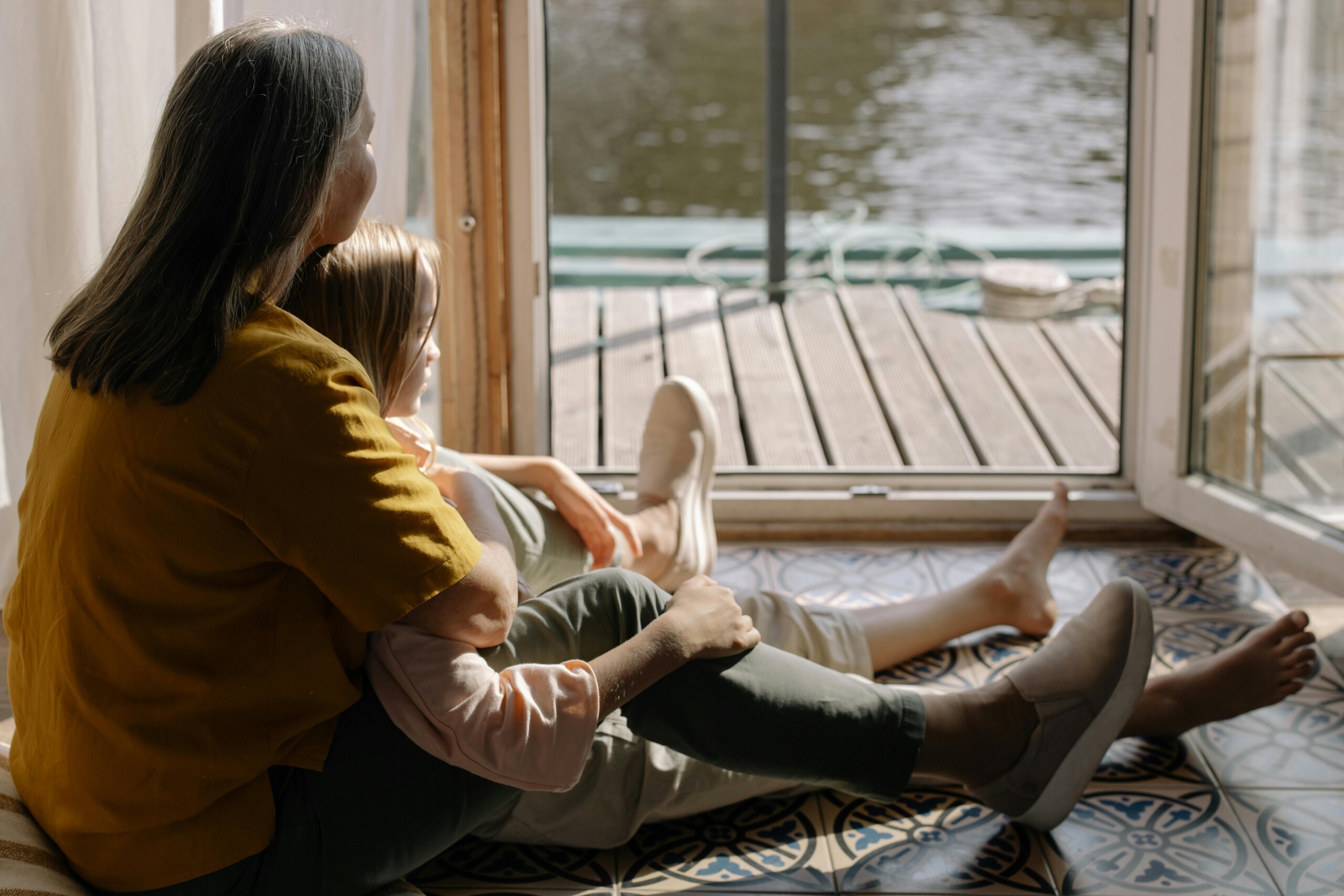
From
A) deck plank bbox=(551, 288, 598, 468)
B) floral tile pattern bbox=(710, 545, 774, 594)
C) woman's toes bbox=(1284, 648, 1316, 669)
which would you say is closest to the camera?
woman's toes bbox=(1284, 648, 1316, 669)

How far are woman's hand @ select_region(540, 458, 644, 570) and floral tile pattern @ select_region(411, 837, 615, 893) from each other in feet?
1.37

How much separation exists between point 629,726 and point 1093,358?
8.26 feet

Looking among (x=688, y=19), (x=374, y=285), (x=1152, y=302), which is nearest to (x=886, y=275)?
(x=1152, y=302)

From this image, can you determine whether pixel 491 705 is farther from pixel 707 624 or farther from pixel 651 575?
pixel 651 575

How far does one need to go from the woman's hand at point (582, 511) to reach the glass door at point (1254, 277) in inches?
41.7

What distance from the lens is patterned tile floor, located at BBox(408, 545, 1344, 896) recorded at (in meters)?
1.32

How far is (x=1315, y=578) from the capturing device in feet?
6.10

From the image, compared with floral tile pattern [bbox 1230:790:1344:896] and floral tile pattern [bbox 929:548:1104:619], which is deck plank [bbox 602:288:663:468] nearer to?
floral tile pattern [bbox 929:548:1104:619]

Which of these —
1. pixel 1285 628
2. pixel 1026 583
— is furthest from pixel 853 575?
pixel 1285 628

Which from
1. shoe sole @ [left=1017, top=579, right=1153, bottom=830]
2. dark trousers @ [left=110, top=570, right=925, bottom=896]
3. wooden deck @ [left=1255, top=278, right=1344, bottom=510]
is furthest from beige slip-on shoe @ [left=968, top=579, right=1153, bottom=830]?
wooden deck @ [left=1255, top=278, right=1344, bottom=510]

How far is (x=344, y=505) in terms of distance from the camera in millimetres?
895

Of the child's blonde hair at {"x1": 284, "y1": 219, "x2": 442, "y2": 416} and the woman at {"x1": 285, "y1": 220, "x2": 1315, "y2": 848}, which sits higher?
the child's blonde hair at {"x1": 284, "y1": 219, "x2": 442, "y2": 416}

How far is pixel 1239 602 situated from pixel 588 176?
6068 mm

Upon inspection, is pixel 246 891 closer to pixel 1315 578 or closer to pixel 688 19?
pixel 1315 578
